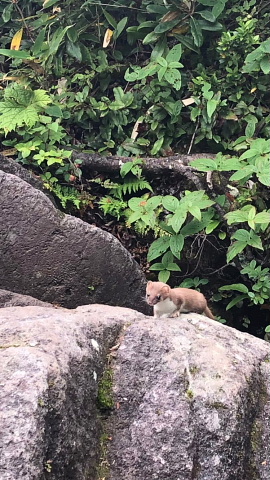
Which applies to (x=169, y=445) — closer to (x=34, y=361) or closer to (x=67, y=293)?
(x=34, y=361)

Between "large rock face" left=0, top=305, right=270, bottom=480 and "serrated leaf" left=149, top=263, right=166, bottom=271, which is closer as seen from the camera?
"large rock face" left=0, top=305, right=270, bottom=480

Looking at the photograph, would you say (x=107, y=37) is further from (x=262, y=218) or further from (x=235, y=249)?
(x=235, y=249)

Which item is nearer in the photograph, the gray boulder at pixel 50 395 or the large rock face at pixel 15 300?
the gray boulder at pixel 50 395

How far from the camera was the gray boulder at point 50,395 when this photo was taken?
243cm

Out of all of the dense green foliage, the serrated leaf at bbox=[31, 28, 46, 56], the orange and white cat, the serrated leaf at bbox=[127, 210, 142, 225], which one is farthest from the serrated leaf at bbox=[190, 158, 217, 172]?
the serrated leaf at bbox=[31, 28, 46, 56]

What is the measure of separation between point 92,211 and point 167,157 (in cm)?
138

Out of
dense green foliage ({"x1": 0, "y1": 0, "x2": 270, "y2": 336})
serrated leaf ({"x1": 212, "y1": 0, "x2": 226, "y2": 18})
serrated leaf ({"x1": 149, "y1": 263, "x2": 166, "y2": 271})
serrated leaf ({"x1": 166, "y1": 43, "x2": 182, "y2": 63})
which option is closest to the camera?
serrated leaf ({"x1": 149, "y1": 263, "x2": 166, "y2": 271})

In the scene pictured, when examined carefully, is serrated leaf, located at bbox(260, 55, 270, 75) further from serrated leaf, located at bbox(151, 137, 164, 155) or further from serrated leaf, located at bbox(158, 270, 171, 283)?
serrated leaf, located at bbox(158, 270, 171, 283)

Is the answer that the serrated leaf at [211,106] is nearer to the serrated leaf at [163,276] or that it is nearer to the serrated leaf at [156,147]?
the serrated leaf at [156,147]

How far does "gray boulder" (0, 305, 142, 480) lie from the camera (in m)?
2.43

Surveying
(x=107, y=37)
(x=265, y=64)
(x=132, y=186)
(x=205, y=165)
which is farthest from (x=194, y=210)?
(x=107, y=37)

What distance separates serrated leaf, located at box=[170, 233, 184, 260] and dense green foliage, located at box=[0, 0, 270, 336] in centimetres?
2

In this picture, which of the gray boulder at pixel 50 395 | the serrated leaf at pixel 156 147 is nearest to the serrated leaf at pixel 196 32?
the serrated leaf at pixel 156 147

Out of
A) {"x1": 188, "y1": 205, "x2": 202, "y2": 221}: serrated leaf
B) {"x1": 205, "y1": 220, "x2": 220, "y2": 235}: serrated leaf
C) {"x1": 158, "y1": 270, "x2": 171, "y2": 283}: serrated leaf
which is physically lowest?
{"x1": 158, "y1": 270, "x2": 171, "y2": 283}: serrated leaf
